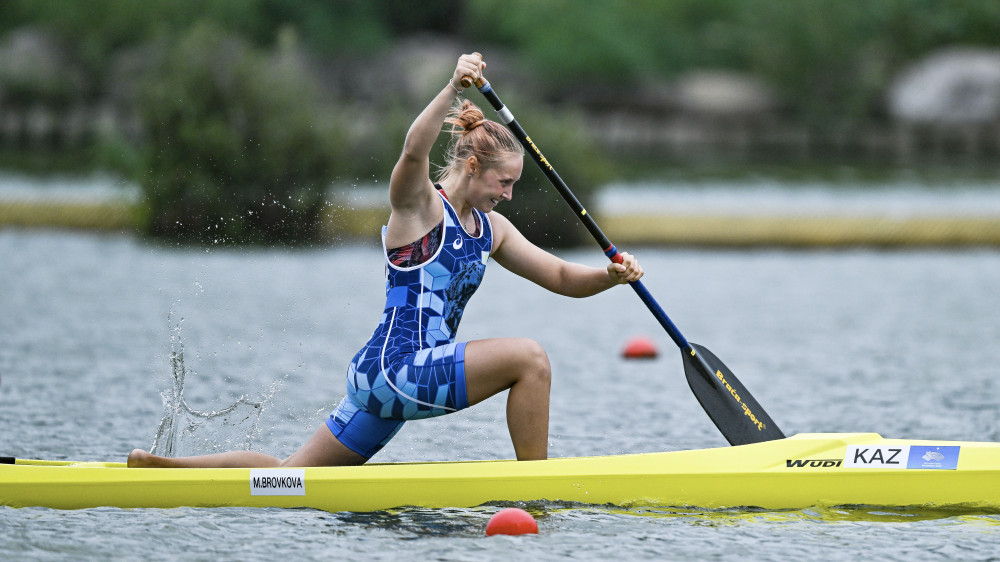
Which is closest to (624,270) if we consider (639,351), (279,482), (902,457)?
(902,457)

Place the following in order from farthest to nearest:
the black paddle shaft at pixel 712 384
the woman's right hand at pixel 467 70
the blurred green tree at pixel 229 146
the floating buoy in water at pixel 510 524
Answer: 1. the blurred green tree at pixel 229 146
2. the black paddle shaft at pixel 712 384
3. the floating buoy in water at pixel 510 524
4. the woman's right hand at pixel 467 70

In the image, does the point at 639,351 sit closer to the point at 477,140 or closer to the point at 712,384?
the point at 712,384

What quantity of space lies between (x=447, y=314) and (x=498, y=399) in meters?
4.32

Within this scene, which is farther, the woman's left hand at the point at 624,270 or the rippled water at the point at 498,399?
the woman's left hand at the point at 624,270

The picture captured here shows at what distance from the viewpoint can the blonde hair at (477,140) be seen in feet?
18.7

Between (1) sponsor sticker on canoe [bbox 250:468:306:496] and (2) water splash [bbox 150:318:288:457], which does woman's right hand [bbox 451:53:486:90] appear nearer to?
(1) sponsor sticker on canoe [bbox 250:468:306:496]

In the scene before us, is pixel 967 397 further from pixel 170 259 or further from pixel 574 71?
pixel 574 71

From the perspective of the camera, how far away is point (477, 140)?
573cm

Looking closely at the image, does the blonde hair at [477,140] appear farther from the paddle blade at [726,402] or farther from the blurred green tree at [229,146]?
the blurred green tree at [229,146]

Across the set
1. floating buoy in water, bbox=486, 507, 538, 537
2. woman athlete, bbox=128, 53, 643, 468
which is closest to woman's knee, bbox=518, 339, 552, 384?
woman athlete, bbox=128, 53, 643, 468

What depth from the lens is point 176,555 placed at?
5.45m

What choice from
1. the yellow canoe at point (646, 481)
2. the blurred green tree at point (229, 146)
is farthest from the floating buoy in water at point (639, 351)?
the blurred green tree at point (229, 146)

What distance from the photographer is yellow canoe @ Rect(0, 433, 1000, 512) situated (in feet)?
19.5

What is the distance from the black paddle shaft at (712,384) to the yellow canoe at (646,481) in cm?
31
